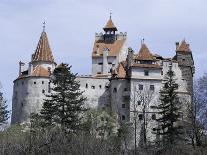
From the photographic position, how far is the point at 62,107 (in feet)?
214

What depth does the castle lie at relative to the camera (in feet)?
285

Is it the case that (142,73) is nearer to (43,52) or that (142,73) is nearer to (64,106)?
(43,52)

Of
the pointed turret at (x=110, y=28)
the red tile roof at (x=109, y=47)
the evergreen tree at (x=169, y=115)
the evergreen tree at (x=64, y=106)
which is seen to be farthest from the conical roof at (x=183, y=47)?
the evergreen tree at (x=64, y=106)

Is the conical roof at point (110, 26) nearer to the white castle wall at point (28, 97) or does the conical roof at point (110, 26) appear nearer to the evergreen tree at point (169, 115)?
the white castle wall at point (28, 97)

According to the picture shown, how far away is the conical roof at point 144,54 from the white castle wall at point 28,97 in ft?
47.1

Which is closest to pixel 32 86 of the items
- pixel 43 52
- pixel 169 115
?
pixel 43 52

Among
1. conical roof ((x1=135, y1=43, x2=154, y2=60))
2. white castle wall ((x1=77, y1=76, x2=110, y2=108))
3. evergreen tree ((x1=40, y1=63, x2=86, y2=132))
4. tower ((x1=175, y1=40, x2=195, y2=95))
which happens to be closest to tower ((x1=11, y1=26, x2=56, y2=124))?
white castle wall ((x1=77, y1=76, x2=110, y2=108))

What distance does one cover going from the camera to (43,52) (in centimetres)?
9812

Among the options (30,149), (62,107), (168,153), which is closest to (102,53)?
(62,107)

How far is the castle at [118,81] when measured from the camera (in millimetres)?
86812

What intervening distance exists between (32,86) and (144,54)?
56.9 ft

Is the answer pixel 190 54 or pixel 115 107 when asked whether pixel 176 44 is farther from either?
pixel 115 107

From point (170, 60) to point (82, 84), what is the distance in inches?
544

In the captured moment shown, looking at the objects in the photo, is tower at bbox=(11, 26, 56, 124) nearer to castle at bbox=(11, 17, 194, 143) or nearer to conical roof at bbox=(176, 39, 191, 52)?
castle at bbox=(11, 17, 194, 143)
